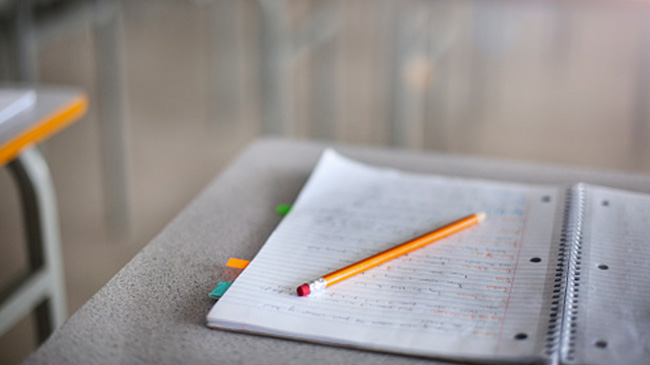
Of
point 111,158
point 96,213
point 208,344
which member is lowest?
point 96,213

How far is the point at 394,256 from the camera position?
642 mm

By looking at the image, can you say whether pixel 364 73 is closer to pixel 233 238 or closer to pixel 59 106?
pixel 59 106

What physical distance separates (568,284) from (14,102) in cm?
71

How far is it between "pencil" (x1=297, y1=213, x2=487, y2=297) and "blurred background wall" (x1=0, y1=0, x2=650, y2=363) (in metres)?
1.29

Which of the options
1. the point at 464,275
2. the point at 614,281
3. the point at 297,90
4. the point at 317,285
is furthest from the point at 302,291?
the point at 297,90

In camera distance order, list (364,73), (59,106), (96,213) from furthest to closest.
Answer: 1. (364,73)
2. (96,213)
3. (59,106)

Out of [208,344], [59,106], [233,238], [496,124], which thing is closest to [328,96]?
[496,124]

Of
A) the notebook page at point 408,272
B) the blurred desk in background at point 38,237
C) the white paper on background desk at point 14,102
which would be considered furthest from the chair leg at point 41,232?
the notebook page at point 408,272

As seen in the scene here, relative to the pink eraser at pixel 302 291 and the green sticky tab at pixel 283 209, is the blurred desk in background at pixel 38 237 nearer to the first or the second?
the green sticky tab at pixel 283 209

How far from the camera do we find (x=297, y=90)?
3.40 meters

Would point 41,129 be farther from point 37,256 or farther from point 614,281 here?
point 614,281

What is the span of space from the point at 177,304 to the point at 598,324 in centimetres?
31

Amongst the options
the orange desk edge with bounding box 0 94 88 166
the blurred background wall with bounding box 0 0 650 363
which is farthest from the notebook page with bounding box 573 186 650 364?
the blurred background wall with bounding box 0 0 650 363

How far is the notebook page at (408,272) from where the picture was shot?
53 cm
